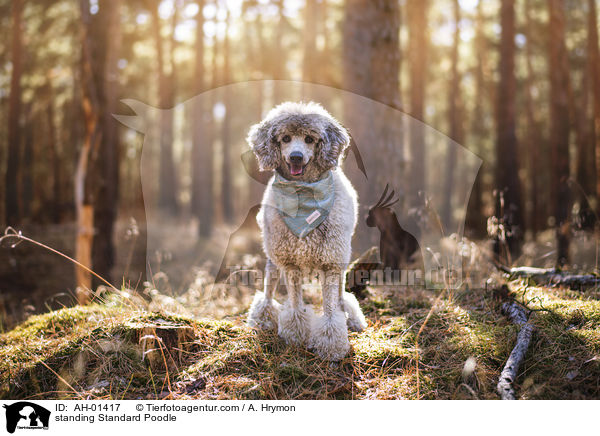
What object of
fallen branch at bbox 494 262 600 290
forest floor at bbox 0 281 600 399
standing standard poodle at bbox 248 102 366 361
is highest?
standing standard poodle at bbox 248 102 366 361

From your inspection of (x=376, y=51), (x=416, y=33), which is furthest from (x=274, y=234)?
(x=416, y=33)

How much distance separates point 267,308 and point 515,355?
2052 mm

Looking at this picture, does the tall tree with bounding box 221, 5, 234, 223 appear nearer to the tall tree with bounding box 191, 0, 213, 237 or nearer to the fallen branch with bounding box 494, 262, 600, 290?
the tall tree with bounding box 191, 0, 213, 237

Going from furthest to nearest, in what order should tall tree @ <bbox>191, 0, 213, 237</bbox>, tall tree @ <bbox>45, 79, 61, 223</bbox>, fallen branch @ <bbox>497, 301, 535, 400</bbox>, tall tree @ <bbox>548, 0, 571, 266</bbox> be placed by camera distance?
tall tree @ <bbox>45, 79, 61, 223</bbox>, tall tree @ <bbox>191, 0, 213, 237</bbox>, tall tree @ <bbox>548, 0, 571, 266</bbox>, fallen branch @ <bbox>497, 301, 535, 400</bbox>

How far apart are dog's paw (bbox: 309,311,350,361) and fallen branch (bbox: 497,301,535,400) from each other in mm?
1097

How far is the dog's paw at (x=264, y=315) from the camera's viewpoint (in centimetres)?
Answer: 366

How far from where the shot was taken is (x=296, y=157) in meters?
2.93

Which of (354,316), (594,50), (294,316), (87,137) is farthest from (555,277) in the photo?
(594,50)

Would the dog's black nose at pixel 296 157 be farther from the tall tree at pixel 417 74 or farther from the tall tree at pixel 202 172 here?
the tall tree at pixel 202 172

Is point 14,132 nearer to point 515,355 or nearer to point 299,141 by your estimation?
point 299,141
